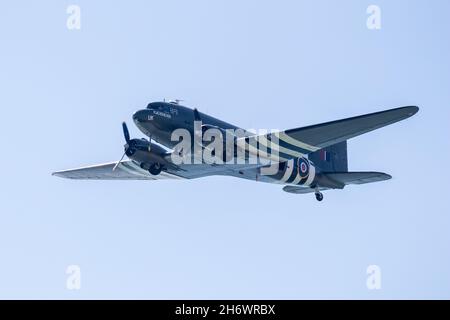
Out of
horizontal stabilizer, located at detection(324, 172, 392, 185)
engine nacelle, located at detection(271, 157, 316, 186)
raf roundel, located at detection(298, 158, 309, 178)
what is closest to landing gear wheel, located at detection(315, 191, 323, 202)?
engine nacelle, located at detection(271, 157, 316, 186)

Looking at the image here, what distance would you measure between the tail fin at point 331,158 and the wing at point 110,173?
25.7 feet

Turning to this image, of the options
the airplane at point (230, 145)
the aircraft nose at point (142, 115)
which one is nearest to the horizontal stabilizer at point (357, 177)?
the airplane at point (230, 145)

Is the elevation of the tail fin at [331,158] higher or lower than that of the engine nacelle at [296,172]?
higher

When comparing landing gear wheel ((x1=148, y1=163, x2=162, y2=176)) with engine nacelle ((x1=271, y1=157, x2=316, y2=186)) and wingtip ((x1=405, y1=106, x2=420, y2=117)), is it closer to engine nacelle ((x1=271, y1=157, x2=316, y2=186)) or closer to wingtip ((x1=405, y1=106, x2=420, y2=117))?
engine nacelle ((x1=271, y1=157, x2=316, y2=186))

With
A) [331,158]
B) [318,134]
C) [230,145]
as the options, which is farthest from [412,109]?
[331,158]

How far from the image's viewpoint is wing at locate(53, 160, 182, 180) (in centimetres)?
3762

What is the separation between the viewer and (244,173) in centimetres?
3594

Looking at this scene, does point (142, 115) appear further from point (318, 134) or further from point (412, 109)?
point (412, 109)

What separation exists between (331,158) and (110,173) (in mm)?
11421

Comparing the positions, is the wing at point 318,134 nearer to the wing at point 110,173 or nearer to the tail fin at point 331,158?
the tail fin at point 331,158

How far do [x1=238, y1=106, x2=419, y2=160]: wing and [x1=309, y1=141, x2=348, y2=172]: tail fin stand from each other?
497 cm

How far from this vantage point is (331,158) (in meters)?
39.1

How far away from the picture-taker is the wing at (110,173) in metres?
37.6
